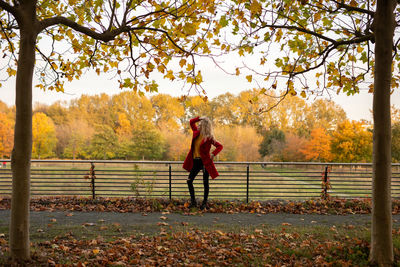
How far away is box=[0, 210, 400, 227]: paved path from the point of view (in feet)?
23.7

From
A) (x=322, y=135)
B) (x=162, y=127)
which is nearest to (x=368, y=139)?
(x=322, y=135)

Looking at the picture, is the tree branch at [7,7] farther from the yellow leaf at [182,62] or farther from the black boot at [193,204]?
the black boot at [193,204]

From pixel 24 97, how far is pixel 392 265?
4982mm

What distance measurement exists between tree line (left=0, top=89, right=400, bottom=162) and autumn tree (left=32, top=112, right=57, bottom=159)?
0.08 metres

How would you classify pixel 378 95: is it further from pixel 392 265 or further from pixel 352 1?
pixel 352 1

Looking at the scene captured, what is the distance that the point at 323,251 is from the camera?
16.8 ft

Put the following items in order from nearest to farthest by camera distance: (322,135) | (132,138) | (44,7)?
1. (44,7)
2. (322,135)
3. (132,138)

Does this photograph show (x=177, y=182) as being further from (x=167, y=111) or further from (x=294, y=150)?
(x=167, y=111)

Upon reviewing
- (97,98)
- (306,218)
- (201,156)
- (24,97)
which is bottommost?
(306,218)

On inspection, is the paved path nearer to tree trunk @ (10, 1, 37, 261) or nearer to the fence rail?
the fence rail

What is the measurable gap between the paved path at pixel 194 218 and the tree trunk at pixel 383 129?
307 centimetres

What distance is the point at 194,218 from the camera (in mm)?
7652

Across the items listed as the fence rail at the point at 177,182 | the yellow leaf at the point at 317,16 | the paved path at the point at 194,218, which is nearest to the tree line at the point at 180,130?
the fence rail at the point at 177,182

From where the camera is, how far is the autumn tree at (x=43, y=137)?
51781 millimetres
